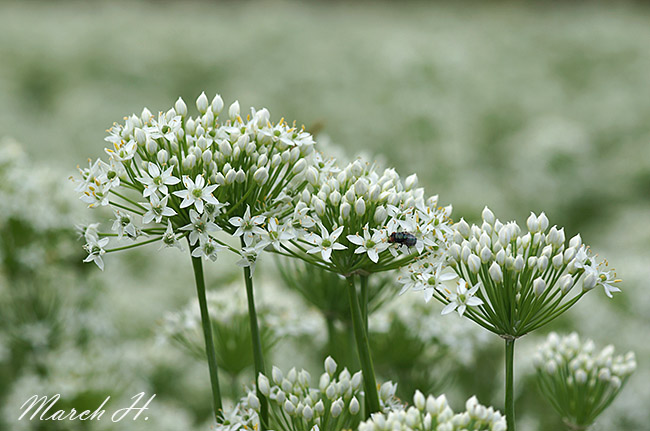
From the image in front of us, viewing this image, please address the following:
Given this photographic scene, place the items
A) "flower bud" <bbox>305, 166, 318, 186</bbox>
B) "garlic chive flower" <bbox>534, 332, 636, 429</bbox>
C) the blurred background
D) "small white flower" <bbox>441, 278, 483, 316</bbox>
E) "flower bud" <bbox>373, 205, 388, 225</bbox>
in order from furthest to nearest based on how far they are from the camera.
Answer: the blurred background < "garlic chive flower" <bbox>534, 332, 636, 429</bbox> < "flower bud" <bbox>305, 166, 318, 186</bbox> < "flower bud" <bbox>373, 205, 388, 225</bbox> < "small white flower" <bbox>441, 278, 483, 316</bbox>

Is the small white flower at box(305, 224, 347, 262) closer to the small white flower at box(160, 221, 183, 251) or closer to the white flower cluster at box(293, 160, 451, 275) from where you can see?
the white flower cluster at box(293, 160, 451, 275)

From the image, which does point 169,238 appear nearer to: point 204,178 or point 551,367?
point 204,178

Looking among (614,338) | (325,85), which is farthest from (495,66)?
(614,338)

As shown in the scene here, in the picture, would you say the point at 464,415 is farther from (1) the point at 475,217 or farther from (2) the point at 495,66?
(2) the point at 495,66

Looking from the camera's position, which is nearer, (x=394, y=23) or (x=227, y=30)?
(x=227, y=30)

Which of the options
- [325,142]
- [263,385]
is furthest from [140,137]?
[325,142]

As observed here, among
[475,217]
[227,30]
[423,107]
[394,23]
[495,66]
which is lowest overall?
[475,217]

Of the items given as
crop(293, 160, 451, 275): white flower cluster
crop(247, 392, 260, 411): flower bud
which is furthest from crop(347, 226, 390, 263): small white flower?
crop(247, 392, 260, 411): flower bud
